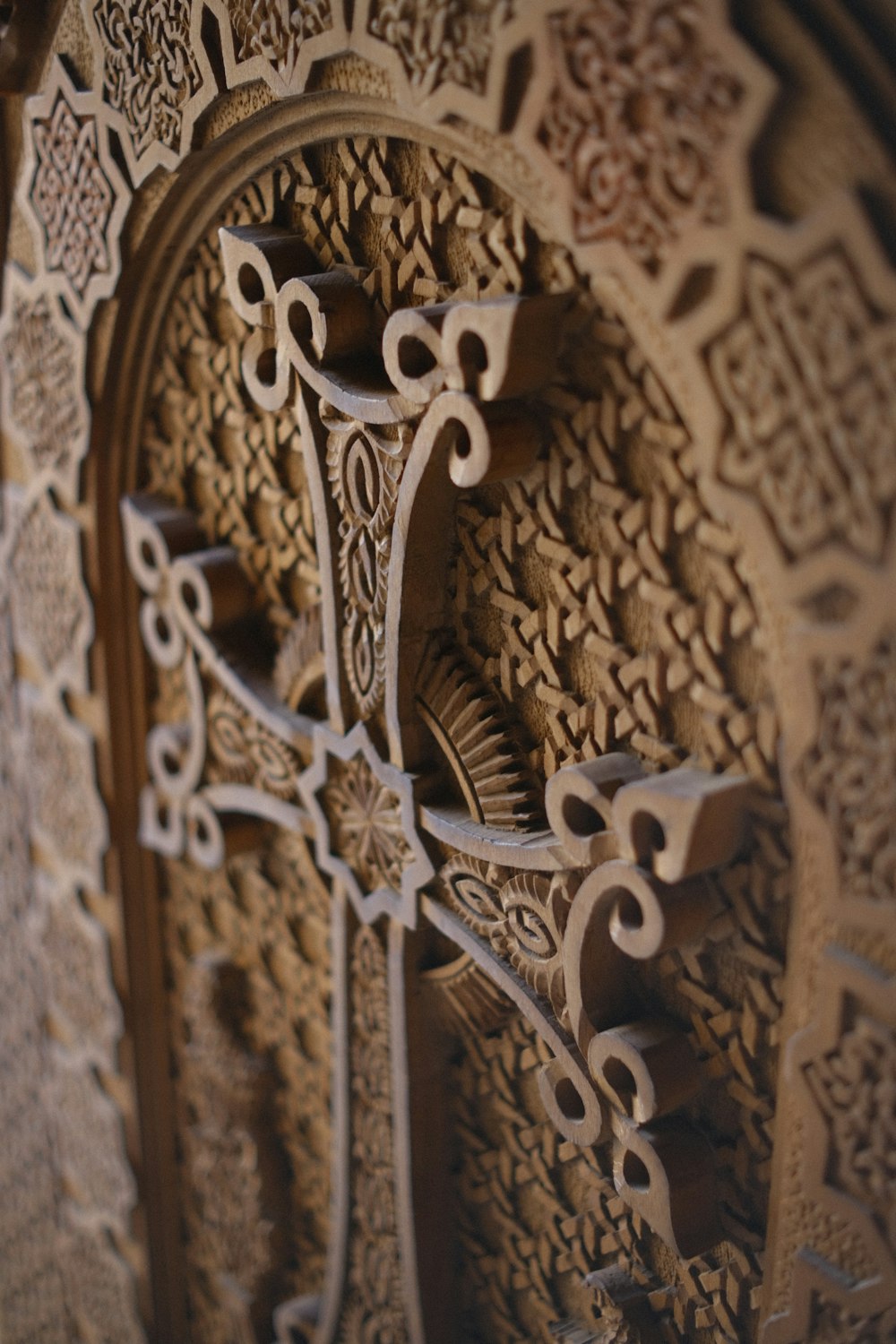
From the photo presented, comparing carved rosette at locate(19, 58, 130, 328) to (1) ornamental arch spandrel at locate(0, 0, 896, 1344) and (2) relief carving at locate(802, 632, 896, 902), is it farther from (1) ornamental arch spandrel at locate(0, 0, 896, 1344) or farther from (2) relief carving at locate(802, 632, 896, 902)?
(2) relief carving at locate(802, 632, 896, 902)

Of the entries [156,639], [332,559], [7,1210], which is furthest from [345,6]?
[7,1210]

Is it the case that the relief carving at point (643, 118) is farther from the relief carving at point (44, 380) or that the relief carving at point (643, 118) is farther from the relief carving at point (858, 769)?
the relief carving at point (44, 380)

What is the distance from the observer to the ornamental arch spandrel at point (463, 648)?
726 millimetres

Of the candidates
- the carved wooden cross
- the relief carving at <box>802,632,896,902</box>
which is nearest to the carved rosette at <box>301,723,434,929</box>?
the carved wooden cross

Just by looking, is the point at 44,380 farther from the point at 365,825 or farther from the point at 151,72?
the point at 365,825

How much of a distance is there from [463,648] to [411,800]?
135mm

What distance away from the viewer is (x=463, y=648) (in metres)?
1.04

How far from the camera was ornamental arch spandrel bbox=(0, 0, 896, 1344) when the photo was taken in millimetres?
726

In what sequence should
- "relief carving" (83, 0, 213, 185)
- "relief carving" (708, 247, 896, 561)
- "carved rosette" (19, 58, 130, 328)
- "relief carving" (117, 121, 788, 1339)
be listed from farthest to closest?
"carved rosette" (19, 58, 130, 328) < "relief carving" (83, 0, 213, 185) < "relief carving" (117, 121, 788, 1339) < "relief carving" (708, 247, 896, 561)

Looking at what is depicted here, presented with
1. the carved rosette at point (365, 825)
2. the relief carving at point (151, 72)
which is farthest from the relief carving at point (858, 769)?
the relief carving at point (151, 72)

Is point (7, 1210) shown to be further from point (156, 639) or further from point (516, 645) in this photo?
point (516, 645)

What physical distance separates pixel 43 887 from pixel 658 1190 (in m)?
1.04

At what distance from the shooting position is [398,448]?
3.22 feet

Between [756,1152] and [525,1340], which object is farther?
[525,1340]
